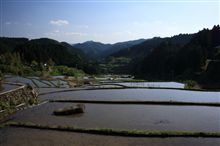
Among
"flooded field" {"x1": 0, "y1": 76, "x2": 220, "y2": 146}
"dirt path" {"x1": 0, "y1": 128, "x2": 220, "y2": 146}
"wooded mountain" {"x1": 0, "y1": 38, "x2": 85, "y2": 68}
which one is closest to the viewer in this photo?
"dirt path" {"x1": 0, "y1": 128, "x2": 220, "y2": 146}

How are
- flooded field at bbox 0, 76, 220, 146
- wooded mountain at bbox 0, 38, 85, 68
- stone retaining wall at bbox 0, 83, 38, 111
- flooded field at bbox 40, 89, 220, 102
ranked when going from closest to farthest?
flooded field at bbox 0, 76, 220, 146
stone retaining wall at bbox 0, 83, 38, 111
flooded field at bbox 40, 89, 220, 102
wooded mountain at bbox 0, 38, 85, 68

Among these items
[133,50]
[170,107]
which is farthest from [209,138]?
[133,50]

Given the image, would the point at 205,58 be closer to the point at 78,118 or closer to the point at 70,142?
the point at 78,118

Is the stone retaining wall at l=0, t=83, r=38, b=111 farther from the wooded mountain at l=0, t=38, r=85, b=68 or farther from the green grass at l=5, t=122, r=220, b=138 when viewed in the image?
the wooded mountain at l=0, t=38, r=85, b=68

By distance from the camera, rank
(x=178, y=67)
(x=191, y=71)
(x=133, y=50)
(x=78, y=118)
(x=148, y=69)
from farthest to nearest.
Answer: (x=133, y=50)
(x=148, y=69)
(x=178, y=67)
(x=191, y=71)
(x=78, y=118)

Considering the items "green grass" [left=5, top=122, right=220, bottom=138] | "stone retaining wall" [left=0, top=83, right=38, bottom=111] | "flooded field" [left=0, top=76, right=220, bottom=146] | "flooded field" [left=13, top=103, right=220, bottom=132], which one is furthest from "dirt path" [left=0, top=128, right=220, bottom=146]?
"stone retaining wall" [left=0, top=83, right=38, bottom=111]

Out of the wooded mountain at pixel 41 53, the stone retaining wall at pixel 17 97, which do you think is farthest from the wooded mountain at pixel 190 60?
the stone retaining wall at pixel 17 97
